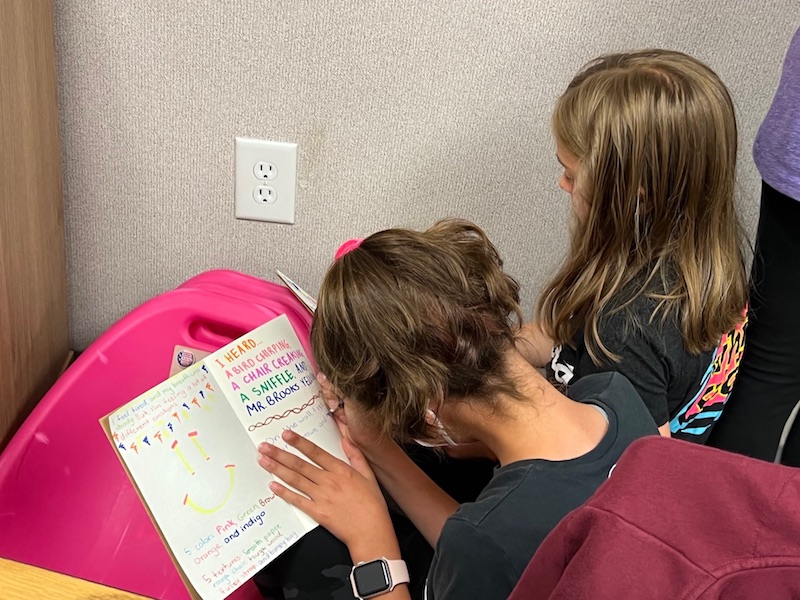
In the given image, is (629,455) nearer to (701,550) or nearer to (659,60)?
(701,550)

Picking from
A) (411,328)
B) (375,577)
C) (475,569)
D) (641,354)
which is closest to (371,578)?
(375,577)

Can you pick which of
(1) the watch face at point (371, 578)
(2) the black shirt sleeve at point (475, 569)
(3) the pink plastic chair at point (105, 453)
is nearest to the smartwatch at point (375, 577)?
(1) the watch face at point (371, 578)

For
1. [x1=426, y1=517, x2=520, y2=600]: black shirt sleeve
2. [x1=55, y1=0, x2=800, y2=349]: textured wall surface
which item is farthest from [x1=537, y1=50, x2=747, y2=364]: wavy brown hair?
[x1=426, y1=517, x2=520, y2=600]: black shirt sleeve

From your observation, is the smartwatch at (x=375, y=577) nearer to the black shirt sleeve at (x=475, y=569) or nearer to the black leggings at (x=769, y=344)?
the black shirt sleeve at (x=475, y=569)

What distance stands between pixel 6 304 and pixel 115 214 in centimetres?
23

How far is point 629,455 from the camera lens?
359mm

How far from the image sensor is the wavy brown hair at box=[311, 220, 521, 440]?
675 mm

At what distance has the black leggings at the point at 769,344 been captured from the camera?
0.78 meters

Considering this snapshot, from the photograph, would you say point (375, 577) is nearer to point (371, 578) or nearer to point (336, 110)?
point (371, 578)

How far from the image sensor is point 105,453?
0.90 metres

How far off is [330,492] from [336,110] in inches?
18.2

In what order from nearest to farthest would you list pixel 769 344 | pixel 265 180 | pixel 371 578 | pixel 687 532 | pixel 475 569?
pixel 687 532 < pixel 475 569 < pixel 371 578 < pixel 769 344 < pixel 265 180

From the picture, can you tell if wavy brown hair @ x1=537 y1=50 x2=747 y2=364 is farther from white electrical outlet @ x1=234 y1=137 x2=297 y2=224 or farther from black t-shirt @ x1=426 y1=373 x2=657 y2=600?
white electrical outlet @ x1=234 y1=137 x2=297 y2=224

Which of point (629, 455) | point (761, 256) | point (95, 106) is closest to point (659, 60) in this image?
point (761, 256)
